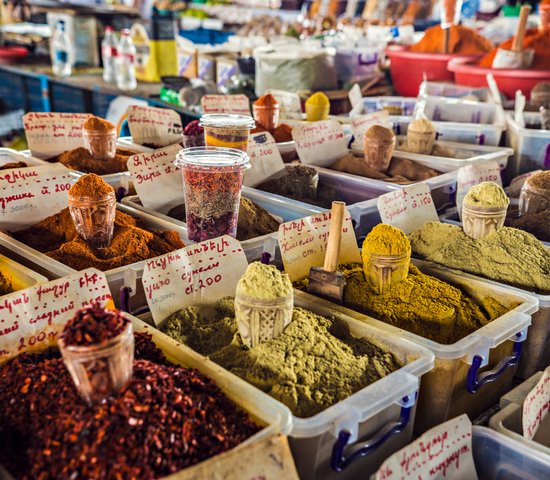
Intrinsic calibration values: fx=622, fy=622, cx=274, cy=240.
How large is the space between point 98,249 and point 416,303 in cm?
62

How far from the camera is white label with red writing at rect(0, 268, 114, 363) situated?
854 millimetres

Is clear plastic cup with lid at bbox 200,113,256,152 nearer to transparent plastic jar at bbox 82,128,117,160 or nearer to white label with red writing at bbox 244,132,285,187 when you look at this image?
white label with red writing at bbox 244,132,285,187

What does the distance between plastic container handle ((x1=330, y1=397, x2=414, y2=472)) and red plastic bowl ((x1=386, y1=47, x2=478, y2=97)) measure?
223cm

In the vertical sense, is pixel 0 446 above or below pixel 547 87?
below

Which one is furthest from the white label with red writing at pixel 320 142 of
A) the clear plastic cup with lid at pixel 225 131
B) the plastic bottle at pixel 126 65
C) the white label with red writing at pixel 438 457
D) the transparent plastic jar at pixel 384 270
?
the plastic bottle at pixel 126 65

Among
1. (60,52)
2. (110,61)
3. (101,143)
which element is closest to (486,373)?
(101,143)

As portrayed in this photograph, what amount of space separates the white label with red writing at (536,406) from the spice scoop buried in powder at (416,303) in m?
0.14

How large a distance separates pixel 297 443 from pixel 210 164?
651 mm

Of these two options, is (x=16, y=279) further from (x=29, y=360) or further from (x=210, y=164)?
(x=210, y=164)

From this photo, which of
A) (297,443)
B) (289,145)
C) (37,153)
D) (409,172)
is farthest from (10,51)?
(297,443)

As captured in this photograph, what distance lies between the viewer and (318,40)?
10.7ft

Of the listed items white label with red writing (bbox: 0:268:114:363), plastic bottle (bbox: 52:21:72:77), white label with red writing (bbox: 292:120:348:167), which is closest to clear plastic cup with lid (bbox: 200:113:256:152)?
white label with red writing (bbox: 292:120:348:167)

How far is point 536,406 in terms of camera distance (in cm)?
96

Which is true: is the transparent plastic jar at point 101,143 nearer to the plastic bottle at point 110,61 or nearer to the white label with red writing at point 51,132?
the white label with red writing at point 51,132
